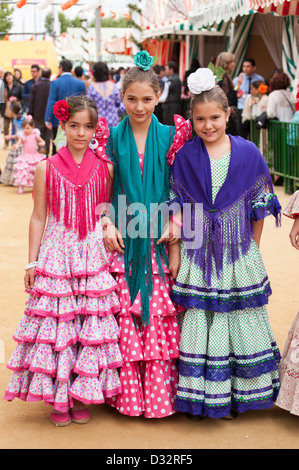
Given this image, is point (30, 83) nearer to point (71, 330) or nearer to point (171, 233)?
point (171, 233)

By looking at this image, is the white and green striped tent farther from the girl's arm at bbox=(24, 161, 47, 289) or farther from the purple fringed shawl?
the girl's arm at bbox=(24, 161, 47, 289)

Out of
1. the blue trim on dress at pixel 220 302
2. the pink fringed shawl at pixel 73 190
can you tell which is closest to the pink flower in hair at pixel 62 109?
the pink fringed shawl at pixel 73 190

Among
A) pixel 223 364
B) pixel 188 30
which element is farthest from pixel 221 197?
pixel 188 30

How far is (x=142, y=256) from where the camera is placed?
3.39 meters

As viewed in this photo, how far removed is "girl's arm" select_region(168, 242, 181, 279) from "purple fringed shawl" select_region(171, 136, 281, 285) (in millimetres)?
68

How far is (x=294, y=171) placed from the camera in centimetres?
941

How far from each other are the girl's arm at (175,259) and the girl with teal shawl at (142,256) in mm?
10

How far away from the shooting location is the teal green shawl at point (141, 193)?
11.0 ft

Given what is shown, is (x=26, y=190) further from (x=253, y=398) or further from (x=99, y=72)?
(x=253, y=398)

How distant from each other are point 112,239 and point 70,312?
423 millimetres

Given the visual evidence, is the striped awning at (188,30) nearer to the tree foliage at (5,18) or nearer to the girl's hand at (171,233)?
the tree foliage at (5,18)

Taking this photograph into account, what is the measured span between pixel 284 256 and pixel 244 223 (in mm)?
3307

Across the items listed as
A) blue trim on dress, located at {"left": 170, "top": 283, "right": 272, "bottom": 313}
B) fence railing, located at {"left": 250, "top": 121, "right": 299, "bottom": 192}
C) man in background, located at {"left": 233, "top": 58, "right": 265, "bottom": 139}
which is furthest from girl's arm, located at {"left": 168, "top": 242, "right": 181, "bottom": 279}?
man in background, located at {"left": 233, "top": 58, "right": 265, "bottom": 139}

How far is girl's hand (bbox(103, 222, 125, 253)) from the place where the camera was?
3373mm
